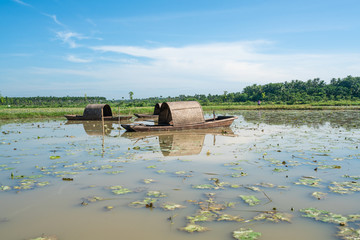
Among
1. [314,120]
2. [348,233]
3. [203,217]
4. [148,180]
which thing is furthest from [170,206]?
[314,120]

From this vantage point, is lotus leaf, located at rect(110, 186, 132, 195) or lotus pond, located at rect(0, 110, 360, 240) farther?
lotus leaf, located at rect(110, 186, 132, 195)

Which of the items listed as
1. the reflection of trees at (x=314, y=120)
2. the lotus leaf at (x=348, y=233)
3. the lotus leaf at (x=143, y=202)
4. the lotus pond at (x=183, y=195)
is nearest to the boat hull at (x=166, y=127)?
the reflection of trees at (x=314, y=120)

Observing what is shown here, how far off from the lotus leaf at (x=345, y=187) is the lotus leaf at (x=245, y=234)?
211 cm

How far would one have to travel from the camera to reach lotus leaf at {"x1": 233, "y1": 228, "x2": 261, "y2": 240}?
312 centimetres

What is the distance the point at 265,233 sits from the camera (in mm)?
3242

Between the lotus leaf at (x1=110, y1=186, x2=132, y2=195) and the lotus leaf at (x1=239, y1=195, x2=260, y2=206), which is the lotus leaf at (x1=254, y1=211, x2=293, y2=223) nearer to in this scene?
the lotus leaf at (x1=239, y1=195, x2=260, y2=206)

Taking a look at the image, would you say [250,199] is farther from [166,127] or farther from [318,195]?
[166,127]

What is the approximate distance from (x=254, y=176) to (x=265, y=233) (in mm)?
2249

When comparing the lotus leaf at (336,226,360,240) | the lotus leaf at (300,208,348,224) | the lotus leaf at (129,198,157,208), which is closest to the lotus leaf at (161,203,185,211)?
the lotus leaf at (129,198,157,208)

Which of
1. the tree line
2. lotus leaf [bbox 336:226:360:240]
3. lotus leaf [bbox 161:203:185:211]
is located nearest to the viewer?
lotus leaf [bbox 336:226:360:240]

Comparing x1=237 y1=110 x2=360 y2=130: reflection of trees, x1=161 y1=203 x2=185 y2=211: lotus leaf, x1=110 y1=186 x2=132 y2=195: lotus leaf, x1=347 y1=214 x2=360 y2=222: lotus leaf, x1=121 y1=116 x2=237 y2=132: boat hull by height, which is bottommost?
x1=347 y1=214 x2=360 y2=222: lotus leaf

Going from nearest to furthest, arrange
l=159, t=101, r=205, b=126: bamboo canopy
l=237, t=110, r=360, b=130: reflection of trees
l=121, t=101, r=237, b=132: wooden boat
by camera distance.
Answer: l=121, t=101, r=237, b=132: wooden boat → l=159, t=101, r=205, b=126: bamboo canopy → l=237, t=110, r=360, b=130: reflection of trees

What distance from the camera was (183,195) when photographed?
445 centimetres

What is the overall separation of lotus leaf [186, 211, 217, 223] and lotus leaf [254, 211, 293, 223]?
577mm
